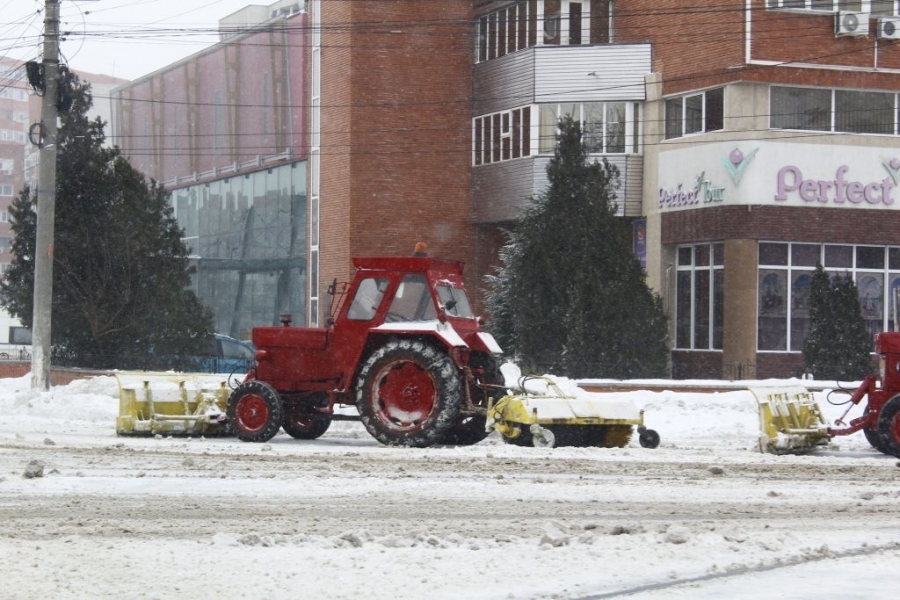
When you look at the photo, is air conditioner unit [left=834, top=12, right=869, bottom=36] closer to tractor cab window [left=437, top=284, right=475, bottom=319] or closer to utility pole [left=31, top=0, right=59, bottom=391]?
utility pole [left=31, top=0, right=59, bottom=391]

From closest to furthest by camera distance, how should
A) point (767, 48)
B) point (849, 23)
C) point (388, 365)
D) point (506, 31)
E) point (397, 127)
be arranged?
point (388, 365) < point (767, 48) < point (849, 23) < point (506, 31) < point (397, 127)

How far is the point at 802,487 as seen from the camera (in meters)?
12.6

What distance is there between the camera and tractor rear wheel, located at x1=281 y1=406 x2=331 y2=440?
60.2 ft

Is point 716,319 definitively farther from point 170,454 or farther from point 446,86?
point 170,454

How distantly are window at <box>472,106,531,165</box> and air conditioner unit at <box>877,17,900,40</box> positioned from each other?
9.31m

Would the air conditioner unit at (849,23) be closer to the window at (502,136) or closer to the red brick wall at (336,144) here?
the window at (502,136)

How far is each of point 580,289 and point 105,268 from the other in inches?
384

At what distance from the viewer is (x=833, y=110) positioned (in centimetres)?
3359

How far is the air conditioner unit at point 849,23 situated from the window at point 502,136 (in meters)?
8.60

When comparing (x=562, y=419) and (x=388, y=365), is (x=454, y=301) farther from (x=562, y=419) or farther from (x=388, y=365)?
(x=562, y=419)

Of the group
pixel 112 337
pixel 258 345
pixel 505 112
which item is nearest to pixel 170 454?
pixel 258 345

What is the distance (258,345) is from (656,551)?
9850mm

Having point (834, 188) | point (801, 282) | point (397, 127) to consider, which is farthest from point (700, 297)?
point (397, 127)

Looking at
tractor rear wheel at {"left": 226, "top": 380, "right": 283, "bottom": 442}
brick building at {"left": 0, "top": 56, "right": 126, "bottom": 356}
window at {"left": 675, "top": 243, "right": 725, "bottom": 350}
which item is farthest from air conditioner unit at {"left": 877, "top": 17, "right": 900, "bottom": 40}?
brick building at {"left": 0, "top": 56, "right": 126, "bottom": 356}
